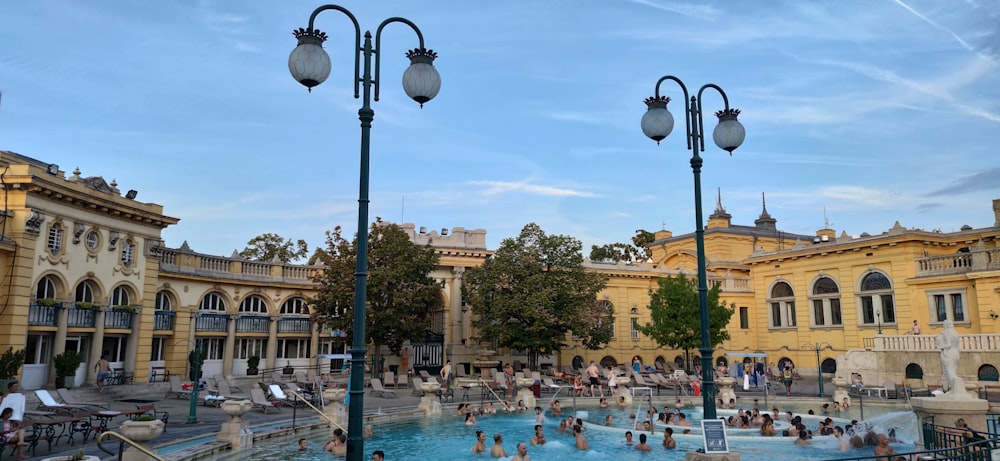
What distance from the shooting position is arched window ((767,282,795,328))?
149 feet

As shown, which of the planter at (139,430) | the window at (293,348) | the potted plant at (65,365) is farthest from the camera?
the window at (293,348)

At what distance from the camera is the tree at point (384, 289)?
1273 inches

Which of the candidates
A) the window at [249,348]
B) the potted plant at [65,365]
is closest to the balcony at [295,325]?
the window at [249,348]

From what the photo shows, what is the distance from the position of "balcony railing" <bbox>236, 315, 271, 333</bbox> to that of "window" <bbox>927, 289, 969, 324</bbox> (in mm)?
37146

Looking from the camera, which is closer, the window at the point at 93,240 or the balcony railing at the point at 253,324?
the window at the point at 93,240

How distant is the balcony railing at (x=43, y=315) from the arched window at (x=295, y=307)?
13.4 metres

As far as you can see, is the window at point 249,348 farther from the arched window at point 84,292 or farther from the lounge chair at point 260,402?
the lounge chair at point 260,402

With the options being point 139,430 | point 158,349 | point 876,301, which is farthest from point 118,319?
point 876,301

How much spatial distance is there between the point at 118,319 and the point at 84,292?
1958 millimetres

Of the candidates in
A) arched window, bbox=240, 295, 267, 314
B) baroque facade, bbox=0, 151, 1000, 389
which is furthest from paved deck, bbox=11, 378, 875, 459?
arched window, bbox=240, 295, 267, 314

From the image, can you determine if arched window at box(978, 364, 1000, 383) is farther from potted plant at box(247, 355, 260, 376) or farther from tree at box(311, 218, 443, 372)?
potted plant at box(247, 355, 260, 376)

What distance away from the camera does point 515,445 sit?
19312 millimetres

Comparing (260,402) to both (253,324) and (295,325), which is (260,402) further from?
(295,325)

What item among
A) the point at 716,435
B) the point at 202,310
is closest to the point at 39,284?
the point at 202,310
